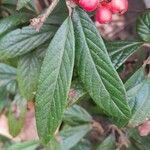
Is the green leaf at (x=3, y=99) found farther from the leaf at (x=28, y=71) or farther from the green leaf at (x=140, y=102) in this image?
the green leaf at (x=140, y=102)

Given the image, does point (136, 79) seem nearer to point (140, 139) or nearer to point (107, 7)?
point (107, 7)

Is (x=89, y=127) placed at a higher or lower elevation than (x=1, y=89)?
lower

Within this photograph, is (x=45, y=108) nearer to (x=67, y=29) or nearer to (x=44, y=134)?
(x=44, y=134)

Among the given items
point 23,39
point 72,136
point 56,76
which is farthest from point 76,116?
point 56,76

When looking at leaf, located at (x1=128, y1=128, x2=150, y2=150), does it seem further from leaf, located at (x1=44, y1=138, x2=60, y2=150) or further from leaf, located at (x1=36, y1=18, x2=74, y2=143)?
leaf, located at (x1=36, y1=18, x2=74, y2=143)

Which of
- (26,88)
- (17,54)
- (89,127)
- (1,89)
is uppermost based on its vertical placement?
(17,54)

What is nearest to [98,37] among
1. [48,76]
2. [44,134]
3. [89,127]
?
[48,76]

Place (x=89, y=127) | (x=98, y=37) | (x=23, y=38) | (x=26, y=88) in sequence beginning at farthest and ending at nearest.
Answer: (x=89, y=127), (x=26, y=88), (x=23, y=38), (x=98, y=37)
